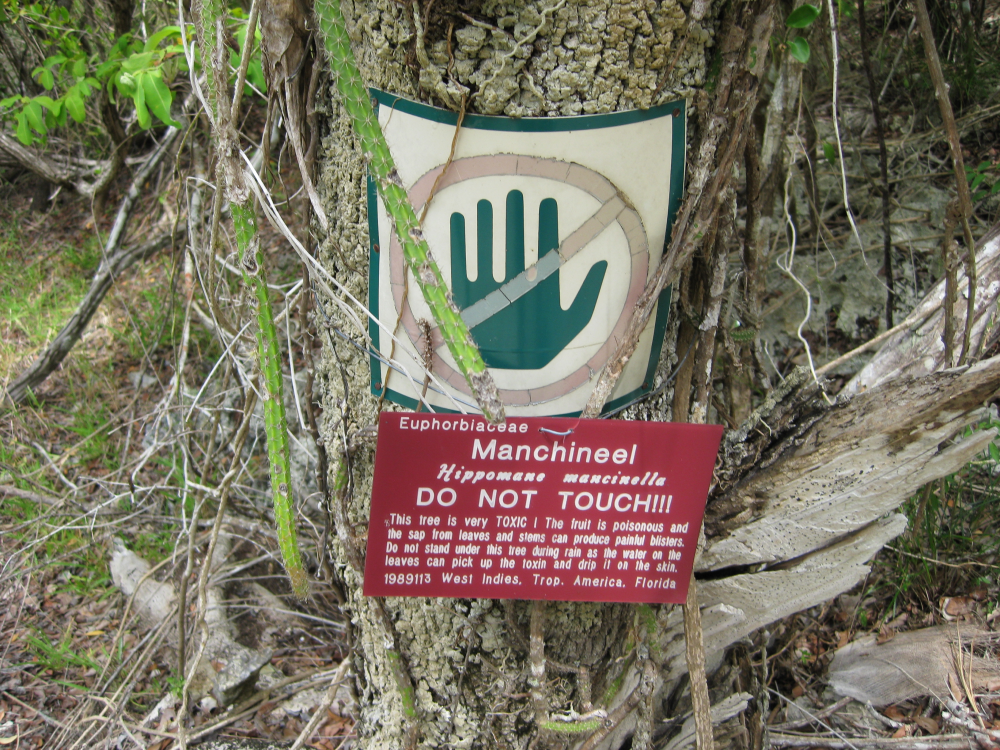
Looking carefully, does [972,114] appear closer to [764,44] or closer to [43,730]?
[764,44]

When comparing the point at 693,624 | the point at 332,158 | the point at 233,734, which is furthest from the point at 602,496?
the point at 233,734

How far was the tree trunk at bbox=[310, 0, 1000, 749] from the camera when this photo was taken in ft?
3.92

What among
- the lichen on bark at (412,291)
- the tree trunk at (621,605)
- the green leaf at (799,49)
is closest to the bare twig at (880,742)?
the tree trunk at (621,605)

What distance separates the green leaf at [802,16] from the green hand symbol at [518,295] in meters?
0.74

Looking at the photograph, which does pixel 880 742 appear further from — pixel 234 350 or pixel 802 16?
pixel 234 350

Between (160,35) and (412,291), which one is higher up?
(160,35)

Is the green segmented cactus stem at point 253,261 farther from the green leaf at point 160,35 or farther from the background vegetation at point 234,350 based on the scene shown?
the green leaf at point 160,35

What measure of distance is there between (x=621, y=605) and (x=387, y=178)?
970 mm

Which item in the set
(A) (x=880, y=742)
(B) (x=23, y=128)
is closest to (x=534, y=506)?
(A) (x=880, y=742)

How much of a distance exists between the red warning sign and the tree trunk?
0.42 feet

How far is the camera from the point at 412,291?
3.65 ft

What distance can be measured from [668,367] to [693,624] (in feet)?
1.73

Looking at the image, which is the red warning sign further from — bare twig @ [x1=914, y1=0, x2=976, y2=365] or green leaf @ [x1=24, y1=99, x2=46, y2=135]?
green leaf @ [x1=24, y1=99, x2=46, y2=135]

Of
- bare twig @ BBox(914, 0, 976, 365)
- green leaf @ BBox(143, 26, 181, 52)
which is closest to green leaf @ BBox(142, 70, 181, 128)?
green leaf @ BBox(143, 26, 181, 52)
